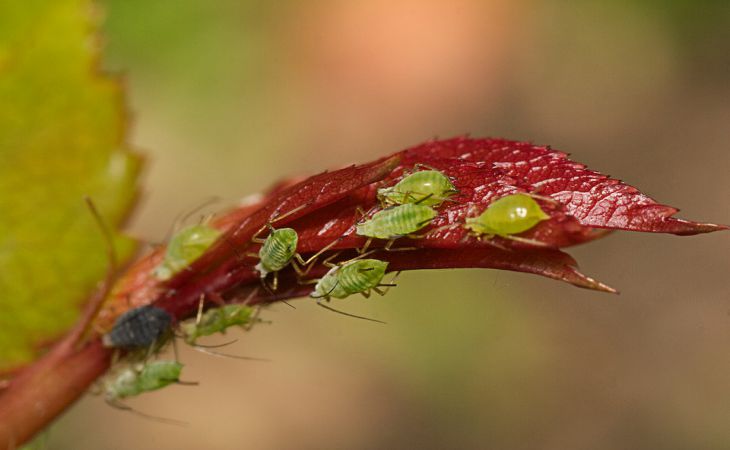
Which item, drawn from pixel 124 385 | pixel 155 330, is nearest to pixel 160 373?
pixel 124 385

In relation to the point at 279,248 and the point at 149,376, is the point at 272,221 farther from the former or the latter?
the point at 149,376

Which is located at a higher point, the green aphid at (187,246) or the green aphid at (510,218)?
the green aphid at (510,218)

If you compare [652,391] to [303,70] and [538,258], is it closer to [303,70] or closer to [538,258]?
[303,70]

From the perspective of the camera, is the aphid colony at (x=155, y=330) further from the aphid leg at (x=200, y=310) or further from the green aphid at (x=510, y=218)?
the green aphid at (x=510, y=218)

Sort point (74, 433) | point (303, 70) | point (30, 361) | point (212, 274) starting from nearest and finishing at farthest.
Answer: point (212, 274)
point (30, 361)
point (74, 433)
point (303, 70)

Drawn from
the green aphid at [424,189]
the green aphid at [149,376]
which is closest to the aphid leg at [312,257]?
the green aphid at [424,189]

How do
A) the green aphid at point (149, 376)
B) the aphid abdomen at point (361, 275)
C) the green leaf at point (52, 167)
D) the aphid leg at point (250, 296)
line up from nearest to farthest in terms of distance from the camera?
the aphid abdomen at point (361, 275)
the aphid leg at point (250, 296)
the green aphid at point (149, 376)
the green leaf at point (52, 167)

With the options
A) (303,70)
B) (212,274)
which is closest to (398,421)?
(303,70)
